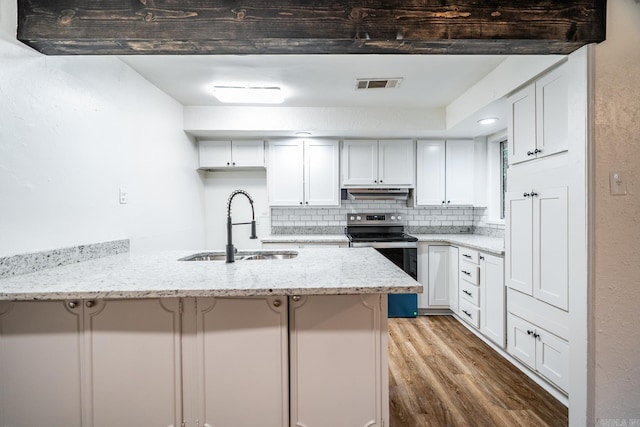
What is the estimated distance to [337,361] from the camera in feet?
4.58

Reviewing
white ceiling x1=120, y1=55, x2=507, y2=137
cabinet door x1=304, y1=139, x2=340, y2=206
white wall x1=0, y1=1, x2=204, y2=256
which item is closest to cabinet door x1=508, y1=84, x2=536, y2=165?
white ceiling x1=120, y1=55, x2=507, y2=137

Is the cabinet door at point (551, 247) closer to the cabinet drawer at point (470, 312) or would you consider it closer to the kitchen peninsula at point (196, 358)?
the cabinet drawer at point (470, 312)

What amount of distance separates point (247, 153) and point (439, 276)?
108 inches

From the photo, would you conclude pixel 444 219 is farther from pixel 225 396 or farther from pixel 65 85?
→ pixel 65 85

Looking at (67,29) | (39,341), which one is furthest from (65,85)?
(39,341)

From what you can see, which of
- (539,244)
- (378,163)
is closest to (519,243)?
(539,244)

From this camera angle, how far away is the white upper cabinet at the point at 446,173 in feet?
12.7

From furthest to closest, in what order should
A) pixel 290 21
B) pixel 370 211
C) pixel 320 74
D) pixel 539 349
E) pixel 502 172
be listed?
pixel 370 211 → pixel 502 172 → pixel 320 74 → pixel 539 349 → pixel 290 21

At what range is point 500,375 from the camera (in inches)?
91.1

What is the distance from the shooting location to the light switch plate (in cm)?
155

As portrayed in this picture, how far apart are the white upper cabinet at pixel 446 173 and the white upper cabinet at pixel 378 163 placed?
0.54 feet

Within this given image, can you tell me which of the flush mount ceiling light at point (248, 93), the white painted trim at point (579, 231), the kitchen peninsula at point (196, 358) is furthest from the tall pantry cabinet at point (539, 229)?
the flush mount ceiling light at point (248, 93)

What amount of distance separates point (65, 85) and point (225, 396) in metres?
1.94

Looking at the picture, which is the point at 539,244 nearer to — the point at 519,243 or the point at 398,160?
the point at 519,243
